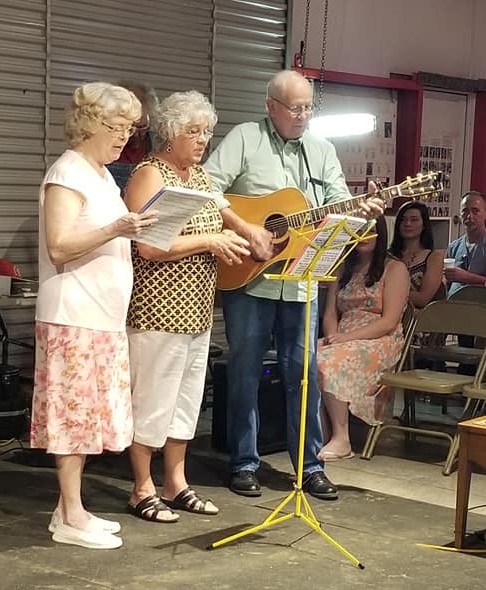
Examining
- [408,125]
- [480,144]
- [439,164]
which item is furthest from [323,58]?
[480,144]

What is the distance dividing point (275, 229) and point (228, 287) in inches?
12.2

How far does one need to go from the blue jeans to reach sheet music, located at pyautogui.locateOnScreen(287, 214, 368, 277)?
23.8 inches

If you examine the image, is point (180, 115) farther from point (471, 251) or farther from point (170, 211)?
point (471, 251)

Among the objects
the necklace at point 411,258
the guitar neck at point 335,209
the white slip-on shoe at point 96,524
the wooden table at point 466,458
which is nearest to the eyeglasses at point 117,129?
the guitar neck at point 335,209

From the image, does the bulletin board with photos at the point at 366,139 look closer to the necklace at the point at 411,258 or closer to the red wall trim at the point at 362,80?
the red wall trim at the point at 362,80

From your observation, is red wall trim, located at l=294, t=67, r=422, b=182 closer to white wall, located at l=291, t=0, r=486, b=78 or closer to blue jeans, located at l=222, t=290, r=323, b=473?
white wall, located at l=291, t=0, r=486, b=78

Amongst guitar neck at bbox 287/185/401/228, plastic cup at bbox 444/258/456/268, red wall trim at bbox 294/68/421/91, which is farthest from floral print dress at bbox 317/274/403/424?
red wall trim at bbox 294/68/421/91

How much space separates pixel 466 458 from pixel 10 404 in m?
2.27

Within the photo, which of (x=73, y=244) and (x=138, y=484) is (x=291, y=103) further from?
(x=138, y=484)

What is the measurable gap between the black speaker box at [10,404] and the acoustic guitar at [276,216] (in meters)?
1.25

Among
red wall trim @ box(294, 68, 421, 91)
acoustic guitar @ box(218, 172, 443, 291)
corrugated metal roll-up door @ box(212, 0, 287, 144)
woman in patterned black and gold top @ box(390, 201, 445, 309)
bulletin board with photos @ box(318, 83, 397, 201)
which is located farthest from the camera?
bulletin board with photos @ box(318, 83, 397, 201)

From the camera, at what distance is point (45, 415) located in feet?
12.3

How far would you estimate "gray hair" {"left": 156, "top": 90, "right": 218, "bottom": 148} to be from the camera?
13.1ft

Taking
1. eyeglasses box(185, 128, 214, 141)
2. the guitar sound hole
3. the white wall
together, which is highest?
the white wall
